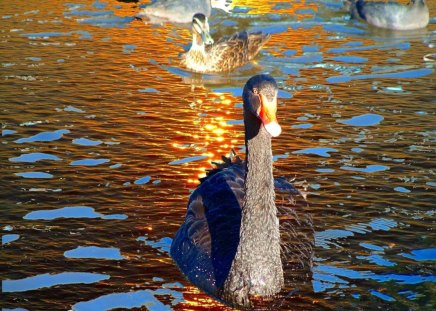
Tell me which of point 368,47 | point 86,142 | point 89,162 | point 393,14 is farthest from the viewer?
point 393,14

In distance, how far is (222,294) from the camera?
743cm

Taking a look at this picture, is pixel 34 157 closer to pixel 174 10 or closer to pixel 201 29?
pixel 201 29

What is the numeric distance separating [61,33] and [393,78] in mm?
7048

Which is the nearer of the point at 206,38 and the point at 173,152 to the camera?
the point at 173,152

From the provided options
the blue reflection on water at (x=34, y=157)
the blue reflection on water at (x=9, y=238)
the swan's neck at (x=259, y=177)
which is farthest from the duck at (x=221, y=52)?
the swan's neck at (x=259, y=177)

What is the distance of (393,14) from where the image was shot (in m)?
19.0

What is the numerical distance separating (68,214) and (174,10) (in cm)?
1106

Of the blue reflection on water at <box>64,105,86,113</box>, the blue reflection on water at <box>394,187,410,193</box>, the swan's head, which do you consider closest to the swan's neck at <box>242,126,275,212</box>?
the swan's head

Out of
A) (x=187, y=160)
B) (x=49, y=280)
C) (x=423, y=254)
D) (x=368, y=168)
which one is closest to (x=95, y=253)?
(x=49, y=280)

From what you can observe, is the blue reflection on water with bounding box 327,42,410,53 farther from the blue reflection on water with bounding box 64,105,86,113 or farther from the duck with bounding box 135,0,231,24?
the blue reflection on water with bounding box 64,105,86,113

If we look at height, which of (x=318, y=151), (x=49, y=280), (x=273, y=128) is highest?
(x=273, y=128)

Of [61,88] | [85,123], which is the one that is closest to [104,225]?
[85,123]

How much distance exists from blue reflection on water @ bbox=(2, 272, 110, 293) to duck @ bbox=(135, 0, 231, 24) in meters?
12.0

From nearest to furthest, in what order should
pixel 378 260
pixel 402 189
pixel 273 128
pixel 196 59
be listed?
pixel 273 128, pixel 378 260, pixel 402 189, pixel 196 59
